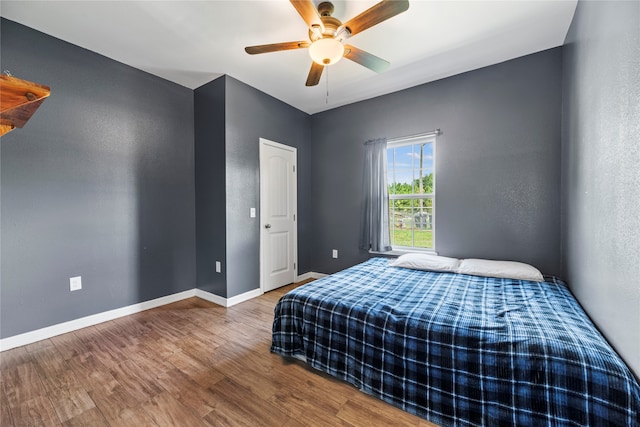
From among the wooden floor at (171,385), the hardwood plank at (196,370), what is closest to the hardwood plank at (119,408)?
the wooden floor at (171,385)

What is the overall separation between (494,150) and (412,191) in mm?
969

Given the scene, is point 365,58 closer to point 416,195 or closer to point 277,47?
point 277,47

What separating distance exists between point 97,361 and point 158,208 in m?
1.62

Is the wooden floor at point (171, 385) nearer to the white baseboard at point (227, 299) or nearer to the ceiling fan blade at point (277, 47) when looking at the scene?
the white baseboard at point (227, 299)

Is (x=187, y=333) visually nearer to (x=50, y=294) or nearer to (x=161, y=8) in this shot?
(x=50, y=294)

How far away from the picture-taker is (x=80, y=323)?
2.39 meters

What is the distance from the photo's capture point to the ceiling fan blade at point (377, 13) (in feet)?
Answer: 4.80

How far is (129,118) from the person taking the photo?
108 inches

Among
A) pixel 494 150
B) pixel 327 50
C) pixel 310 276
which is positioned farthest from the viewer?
pixel 310 276

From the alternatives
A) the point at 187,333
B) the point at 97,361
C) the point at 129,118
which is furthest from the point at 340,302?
the point at 129,118

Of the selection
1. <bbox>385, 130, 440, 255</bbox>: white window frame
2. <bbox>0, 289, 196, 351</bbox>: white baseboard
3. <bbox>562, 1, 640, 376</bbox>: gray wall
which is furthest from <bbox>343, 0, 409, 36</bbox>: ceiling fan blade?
<bbox>0, 289, 196, 351</bbox>: white baseboard

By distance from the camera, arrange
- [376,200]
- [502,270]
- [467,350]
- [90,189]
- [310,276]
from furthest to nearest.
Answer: [310,276]
[376,200]
[90,189]
[502,270]
[467,350]

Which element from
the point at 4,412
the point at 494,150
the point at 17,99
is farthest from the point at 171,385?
the point at 494,150

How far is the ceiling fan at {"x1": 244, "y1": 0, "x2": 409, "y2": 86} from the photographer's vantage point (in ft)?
5.01
